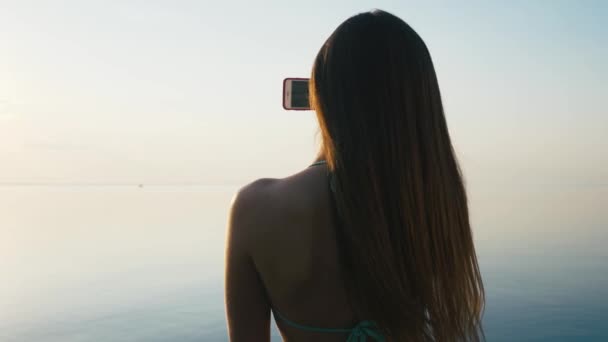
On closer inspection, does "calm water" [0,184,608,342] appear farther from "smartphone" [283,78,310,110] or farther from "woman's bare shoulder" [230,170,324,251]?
"woman's bare shoulder" [230,170,324,251]

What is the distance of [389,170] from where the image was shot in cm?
143

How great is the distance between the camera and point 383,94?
1.45 m

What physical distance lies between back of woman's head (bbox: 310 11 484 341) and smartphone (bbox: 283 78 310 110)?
202 mm

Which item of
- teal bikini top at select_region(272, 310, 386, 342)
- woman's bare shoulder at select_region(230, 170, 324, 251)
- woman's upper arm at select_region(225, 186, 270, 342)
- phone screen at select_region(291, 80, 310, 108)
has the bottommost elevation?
teal bikini top at select_region(272, 310, 386, 342)

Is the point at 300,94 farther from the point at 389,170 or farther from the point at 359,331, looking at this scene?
the point at 359,331

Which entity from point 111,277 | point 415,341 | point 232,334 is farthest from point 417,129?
point 111,277

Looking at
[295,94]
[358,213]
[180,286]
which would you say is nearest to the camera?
[358,213]

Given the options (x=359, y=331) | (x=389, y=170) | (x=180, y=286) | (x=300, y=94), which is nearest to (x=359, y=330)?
(x=359, y=331)

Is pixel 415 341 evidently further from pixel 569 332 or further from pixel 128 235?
pixel 128 235

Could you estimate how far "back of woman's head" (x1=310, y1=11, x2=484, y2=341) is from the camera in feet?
4.65

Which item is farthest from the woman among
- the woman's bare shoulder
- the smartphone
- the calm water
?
the calm water

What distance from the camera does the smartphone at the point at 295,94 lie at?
1.72 metres

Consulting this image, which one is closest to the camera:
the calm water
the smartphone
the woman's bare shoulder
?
the woman's bare shoulder

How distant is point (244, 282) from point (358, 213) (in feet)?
1.22
